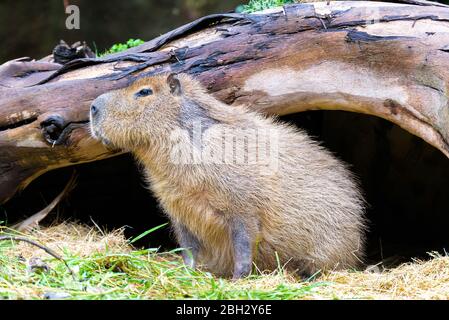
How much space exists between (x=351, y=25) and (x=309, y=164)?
1076 millimetres

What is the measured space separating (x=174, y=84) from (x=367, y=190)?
9.77 ft

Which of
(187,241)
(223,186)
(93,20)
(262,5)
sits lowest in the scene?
(187,241)

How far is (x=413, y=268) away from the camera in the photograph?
15.2 feet

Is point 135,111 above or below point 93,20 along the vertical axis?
below

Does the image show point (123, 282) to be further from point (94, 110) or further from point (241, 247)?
point (94, 110)

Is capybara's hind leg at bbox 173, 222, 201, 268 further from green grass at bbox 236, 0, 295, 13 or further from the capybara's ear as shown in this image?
green grass at bbox 236, 0, 295, 13

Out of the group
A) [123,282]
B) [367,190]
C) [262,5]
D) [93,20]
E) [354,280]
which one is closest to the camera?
[123,282]

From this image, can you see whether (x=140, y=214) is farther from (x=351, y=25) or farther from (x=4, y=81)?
(x=351, y=25)

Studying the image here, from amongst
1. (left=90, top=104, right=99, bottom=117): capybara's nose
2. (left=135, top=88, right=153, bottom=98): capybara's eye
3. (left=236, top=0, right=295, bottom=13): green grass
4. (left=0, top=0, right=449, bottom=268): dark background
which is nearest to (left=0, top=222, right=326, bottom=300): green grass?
(left=90, top=104, right=99, bottom=117): capybara's nose

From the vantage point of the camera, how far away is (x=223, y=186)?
4.62 m

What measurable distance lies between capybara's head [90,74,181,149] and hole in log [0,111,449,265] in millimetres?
1406

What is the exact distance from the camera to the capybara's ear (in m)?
4.70

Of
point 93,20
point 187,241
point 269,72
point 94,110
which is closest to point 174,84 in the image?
point 94,110

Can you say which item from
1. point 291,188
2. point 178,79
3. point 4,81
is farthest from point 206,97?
point 4,81
